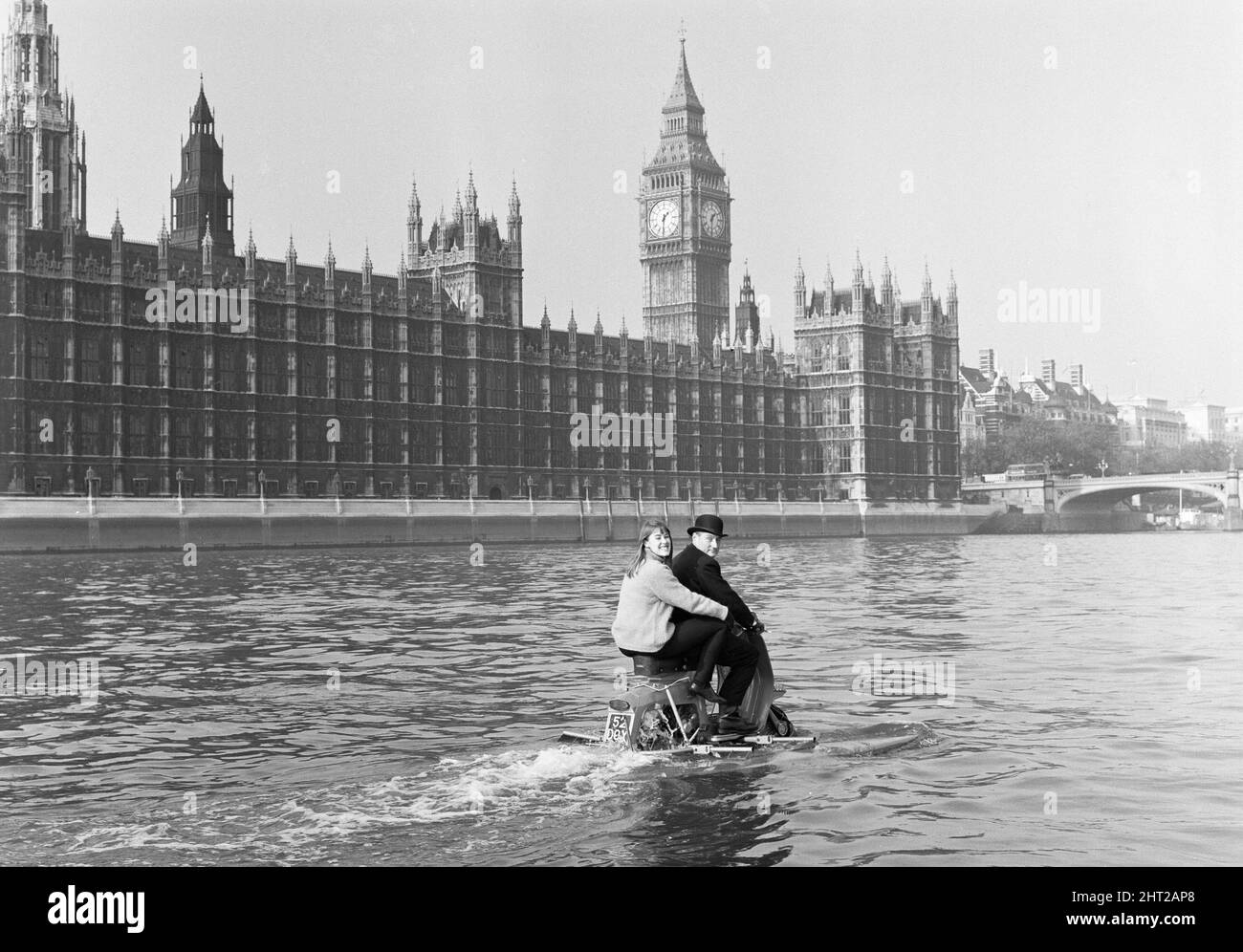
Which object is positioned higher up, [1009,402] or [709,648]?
[1009,402]

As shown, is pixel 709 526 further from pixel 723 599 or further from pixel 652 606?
pixel 652 606

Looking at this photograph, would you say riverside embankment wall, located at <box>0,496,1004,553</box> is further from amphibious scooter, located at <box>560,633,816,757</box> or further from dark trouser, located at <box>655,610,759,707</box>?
dark trouser, located at <box>655,610,759,707</box>

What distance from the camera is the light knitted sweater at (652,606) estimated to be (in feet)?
37.0

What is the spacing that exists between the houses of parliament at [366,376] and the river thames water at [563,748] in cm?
4731

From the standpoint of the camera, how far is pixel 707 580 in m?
11.4

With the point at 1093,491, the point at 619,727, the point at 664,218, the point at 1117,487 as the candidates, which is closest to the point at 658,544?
the point at 619,727

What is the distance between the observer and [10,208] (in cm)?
7038

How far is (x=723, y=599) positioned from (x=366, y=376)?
76534 mm

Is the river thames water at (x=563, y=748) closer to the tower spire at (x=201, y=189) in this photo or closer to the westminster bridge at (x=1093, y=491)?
the tower spire at (x=201, y=189)

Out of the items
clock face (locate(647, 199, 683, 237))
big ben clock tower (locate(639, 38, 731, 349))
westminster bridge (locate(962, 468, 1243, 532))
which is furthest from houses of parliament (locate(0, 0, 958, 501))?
clock face (locate(647, 199, 683, 237))

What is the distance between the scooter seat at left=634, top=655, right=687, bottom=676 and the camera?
1154 cm

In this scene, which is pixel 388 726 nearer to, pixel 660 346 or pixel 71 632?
pixel 71 632

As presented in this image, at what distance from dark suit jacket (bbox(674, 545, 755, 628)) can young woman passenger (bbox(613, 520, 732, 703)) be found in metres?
0.10
